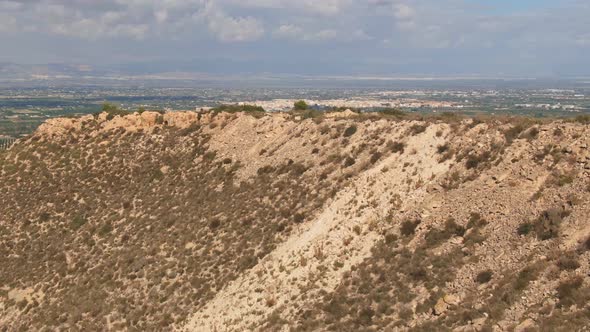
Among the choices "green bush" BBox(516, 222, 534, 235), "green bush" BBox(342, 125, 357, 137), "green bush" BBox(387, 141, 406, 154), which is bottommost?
"green bush" BBox(516, 222, 534, 235)

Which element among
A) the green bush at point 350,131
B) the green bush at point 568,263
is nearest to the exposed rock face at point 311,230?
the green bush at point 568,263

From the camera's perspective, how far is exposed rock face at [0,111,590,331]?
69.1 ft


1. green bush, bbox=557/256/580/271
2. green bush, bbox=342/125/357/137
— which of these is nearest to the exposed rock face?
green bush, bbox=557/256/580/271

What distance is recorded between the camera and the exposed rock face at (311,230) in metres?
21.0

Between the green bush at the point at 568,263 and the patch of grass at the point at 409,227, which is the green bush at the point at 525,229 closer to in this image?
the green bush at the point at 568,263

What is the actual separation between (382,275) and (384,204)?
5.77 m

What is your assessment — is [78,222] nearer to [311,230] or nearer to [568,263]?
[311,230]

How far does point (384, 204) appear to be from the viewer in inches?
1118

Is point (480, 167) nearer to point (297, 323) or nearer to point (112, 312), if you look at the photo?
point (297, 323)

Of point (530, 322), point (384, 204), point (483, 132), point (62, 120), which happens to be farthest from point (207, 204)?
point (62, 120)

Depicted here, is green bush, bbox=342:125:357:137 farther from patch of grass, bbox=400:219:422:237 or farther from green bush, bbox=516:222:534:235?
green bush, bbox=516:222:534:235

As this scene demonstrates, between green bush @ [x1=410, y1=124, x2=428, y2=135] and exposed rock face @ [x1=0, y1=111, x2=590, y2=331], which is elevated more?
green bush @ [x1=410, y1=124, x2=428, y2=135]

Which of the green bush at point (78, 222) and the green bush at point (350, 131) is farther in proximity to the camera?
the green bush at point (78, 222)

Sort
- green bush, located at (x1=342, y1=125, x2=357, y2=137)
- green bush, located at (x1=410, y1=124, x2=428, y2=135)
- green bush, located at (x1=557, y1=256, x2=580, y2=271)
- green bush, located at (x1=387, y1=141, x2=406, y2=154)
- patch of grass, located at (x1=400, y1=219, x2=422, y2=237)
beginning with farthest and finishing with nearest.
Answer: green bush, located at (x1=342, y1=125, x2=357, y2=137) < green bush, located at (x1=410, y1=124, x2=428, y2=135) < green bush, located at (x1=387, y1=141, x2=406, y2=154) < patch of grass, located at (x1=400, y1=219, x2=422, y2=237) < green bush, located at (x1=557, y1=256, x2=580, y2=271)
